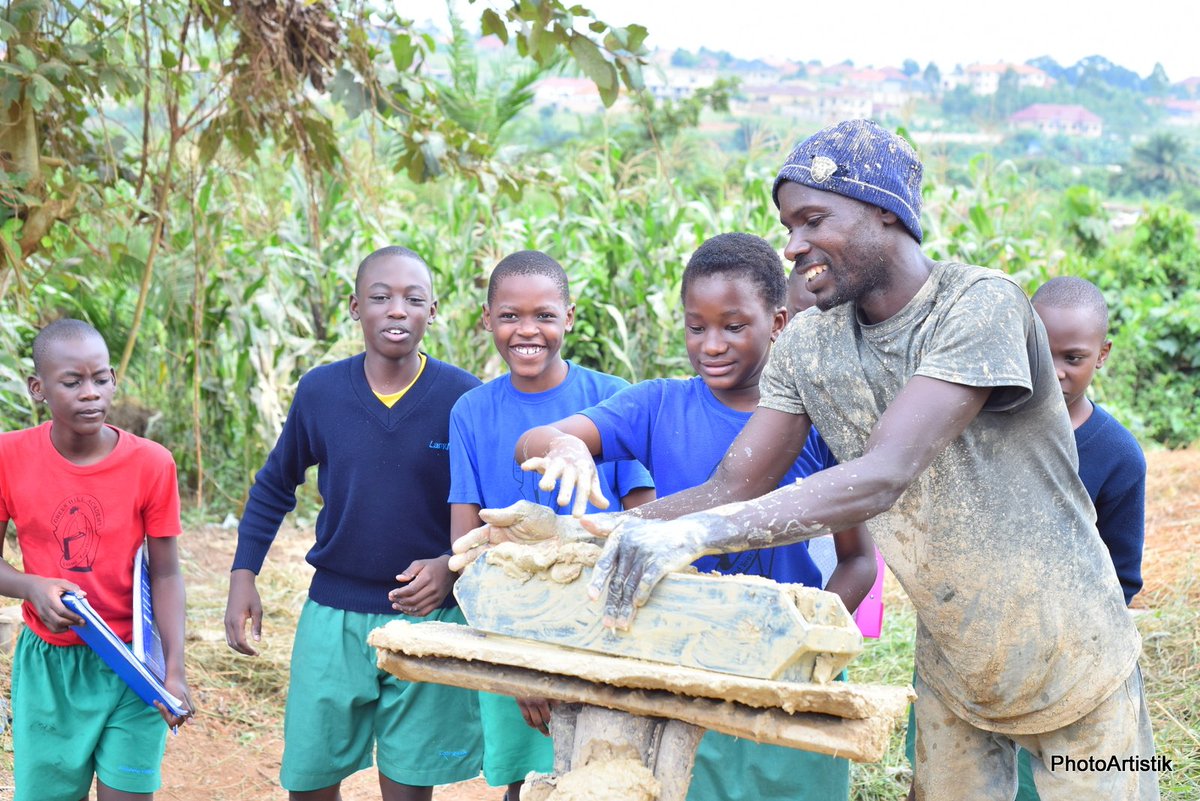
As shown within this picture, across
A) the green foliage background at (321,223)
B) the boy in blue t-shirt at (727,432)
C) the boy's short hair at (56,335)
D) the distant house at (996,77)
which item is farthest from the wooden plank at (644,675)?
the distant house at (996,77)

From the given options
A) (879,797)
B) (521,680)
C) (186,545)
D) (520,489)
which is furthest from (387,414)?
(186,545)

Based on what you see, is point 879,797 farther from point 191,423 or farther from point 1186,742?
point 191,423

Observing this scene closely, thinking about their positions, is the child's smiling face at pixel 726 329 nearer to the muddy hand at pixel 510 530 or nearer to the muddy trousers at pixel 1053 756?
the muddy hand at pixel 510 530

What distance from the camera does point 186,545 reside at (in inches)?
244

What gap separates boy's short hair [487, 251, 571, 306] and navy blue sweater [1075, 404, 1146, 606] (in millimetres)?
1404

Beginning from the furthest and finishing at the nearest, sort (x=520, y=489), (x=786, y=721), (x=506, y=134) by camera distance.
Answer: (x=506, y=134) < (x=520, y=489) < (x=786, y=721)

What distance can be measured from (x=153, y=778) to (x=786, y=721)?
6.43 ft

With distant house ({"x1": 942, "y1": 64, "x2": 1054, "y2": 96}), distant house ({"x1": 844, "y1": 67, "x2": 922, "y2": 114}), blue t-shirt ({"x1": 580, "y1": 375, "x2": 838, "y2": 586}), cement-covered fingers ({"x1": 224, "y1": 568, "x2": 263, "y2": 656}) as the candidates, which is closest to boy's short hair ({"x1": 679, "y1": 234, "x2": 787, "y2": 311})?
blue t-shirt ({"x1": 580, "y1": 375, "x2": 838, "y2": 586})

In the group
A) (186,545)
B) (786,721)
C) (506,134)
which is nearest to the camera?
(786,721)

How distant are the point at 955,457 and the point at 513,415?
123cm

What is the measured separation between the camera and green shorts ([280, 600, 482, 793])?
310 centimetres

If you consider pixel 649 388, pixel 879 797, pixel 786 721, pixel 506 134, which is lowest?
pixel 879 797

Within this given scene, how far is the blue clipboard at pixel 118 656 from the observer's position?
2.80 m

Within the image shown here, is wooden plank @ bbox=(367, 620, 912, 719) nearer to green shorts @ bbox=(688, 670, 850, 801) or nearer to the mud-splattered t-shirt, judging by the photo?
the mud-splattered t-shirt
